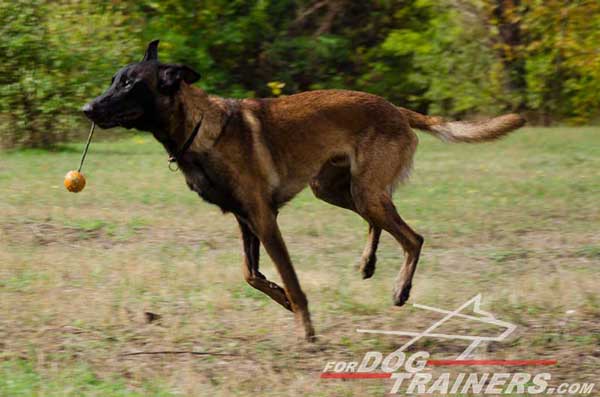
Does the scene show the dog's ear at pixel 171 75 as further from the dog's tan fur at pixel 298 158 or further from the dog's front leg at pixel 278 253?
the dog's front leg at pixel 278 253

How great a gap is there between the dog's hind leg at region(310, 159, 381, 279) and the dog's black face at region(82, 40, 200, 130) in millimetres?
1312

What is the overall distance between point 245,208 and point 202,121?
587 millimetres

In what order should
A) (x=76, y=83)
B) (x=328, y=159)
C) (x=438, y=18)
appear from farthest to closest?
(x=438, y=18) → (x=76, y=83) → (x=328, y=159)

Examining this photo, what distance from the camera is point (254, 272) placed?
21.3ft

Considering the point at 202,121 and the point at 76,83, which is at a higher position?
the point at 202,121

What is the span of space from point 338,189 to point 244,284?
106 centimetres

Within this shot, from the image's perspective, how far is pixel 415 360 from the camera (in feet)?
18.7

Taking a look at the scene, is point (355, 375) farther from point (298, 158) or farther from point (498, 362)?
point (298, 158)

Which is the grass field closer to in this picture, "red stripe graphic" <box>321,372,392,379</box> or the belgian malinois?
"red stripe graphic" <box>321,372,392,379</box>

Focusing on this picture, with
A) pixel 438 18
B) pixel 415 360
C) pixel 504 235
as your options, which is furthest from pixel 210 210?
pixel 438 18

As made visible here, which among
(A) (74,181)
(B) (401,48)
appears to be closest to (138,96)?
(A) (74,181)

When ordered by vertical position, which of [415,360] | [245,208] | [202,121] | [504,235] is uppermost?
[202,121]

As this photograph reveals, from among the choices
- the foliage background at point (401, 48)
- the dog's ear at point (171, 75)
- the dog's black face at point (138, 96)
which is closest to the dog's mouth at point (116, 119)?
the dog's black face at point (138, 96)

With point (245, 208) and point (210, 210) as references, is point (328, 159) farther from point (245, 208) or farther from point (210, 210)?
point (210, 210)
